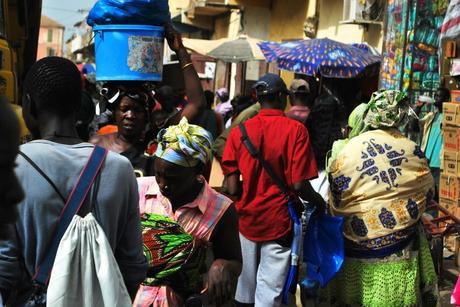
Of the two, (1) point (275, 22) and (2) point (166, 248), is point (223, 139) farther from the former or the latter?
(1) point (275, 22)

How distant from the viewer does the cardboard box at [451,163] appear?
354 inches

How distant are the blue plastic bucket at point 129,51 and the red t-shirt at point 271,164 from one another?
1154mm

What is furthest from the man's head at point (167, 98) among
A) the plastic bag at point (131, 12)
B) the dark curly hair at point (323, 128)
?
the plastic bag at point (131, 12)

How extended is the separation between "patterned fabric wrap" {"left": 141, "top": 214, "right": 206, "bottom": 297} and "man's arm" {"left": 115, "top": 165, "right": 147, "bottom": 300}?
258 millimetres

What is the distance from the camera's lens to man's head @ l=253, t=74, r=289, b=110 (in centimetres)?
562

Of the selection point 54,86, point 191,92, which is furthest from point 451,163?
point 54,86

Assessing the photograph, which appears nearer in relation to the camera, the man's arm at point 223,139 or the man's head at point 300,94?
the man's head at point 300,94

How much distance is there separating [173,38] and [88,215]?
2255 mm

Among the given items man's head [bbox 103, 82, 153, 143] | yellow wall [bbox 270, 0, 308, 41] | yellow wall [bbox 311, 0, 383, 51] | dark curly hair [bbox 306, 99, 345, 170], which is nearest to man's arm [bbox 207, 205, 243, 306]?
man's head [bbox 103, 82, 153, 143]

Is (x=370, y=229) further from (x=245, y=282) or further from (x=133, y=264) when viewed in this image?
(x=133, y=264)

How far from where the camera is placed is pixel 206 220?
3.24m

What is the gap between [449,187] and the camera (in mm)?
9172

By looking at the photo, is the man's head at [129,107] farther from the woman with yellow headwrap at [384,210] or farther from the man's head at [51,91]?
the man's head at [51,91]

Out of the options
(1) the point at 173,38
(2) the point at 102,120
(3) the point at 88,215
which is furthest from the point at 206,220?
(2) the point at 102,120
